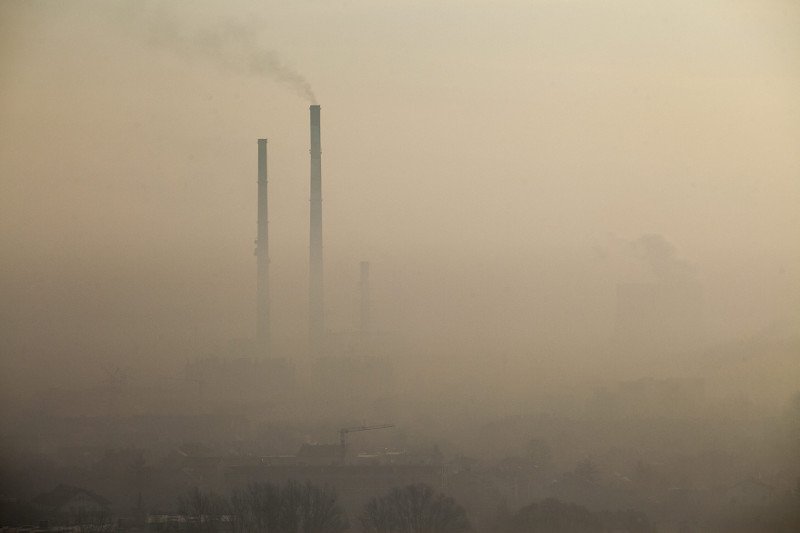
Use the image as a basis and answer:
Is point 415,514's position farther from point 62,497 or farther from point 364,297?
point 364,297

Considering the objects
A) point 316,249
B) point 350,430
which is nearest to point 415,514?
point 350,430

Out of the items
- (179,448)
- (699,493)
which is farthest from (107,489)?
(699,493)

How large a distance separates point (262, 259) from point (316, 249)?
1954mm

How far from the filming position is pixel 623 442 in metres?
32.7

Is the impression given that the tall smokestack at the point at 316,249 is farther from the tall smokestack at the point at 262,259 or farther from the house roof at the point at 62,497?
the house roof at the point at 62,497

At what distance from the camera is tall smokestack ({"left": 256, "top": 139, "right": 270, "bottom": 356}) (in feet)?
122

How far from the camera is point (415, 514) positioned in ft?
70.0

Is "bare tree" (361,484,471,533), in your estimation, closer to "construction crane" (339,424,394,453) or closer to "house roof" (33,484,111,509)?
"house roof" (33,484,111,509)

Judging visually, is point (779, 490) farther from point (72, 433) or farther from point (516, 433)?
point (72, 433)

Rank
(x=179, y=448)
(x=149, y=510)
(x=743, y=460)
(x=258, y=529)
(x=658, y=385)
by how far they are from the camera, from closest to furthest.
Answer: (x=258, y=529)
(x=149, y=510)
(x=743, y=460)
(x=179, y=448)
(x=658, y=385)

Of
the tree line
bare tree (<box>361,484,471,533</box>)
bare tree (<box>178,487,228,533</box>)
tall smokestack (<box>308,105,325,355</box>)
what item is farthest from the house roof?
tall smokestack (<box>308,105,325,355</box>)

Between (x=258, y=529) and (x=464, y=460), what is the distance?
29.8 ft

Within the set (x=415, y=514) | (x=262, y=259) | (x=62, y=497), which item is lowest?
(x=415, y=514)

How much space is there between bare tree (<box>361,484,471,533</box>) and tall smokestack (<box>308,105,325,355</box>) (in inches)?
561
